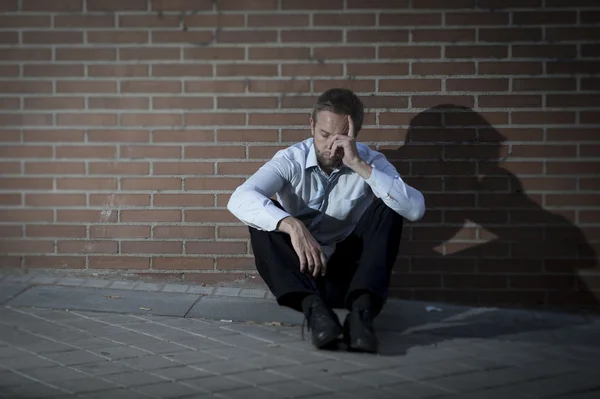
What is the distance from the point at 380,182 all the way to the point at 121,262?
196 cm

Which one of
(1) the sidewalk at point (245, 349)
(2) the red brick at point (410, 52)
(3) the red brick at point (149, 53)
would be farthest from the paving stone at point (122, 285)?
(2) the red brick at point (410, 52)

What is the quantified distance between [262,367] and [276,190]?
112cm

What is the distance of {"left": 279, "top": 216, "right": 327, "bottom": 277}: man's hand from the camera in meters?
4.40

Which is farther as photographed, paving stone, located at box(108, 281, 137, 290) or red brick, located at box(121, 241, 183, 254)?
red brick, located at box(121, 241, 183, 254)

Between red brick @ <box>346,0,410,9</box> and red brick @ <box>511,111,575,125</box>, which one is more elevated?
red brick @ <box>346,0,410,9</box>

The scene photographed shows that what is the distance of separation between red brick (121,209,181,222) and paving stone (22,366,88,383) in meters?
1.79

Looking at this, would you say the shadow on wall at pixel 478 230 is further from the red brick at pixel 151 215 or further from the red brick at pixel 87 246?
the red brick at pixel 87 246

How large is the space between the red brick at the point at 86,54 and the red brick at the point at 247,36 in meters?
0.67

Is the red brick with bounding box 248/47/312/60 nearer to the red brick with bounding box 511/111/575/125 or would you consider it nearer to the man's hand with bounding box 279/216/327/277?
the red brick with bounding box 511/111/575/125

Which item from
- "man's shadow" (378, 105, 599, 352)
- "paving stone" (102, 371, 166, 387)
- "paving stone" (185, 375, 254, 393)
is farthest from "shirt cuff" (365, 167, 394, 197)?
"paving stone" (102, 371, 166, 387)

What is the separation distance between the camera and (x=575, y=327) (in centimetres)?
509

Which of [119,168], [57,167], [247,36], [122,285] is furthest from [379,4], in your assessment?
[122,285]

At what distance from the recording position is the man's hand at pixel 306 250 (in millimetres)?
4398

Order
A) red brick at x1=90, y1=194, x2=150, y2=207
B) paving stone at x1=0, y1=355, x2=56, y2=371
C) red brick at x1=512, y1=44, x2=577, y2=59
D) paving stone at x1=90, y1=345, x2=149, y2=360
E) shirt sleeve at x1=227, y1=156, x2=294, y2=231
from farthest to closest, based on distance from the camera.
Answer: red brick at x1=90, y1=194, x2=150, y2=207
red brick at x1=512, y1=44, x2=577, y2=59
shirt sleeve at x1=227, y1=156, x2=294, y2=231
paving stone at x1=90, y1=345, x2=149, y2=360
paving stone at x1=0, y1=355, x2=56, y2=371
